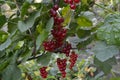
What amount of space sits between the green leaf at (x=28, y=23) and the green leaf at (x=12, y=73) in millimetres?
148

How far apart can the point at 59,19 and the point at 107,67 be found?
303mm

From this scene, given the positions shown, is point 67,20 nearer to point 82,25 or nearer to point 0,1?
point 82,25

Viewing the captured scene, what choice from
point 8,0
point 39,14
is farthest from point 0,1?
point 39,14

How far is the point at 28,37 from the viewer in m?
0.90

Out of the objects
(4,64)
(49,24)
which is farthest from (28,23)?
(4,64)

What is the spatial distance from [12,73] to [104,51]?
28 cm

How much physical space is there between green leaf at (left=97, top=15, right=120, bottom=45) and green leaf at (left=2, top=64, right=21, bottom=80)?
268 millimetres

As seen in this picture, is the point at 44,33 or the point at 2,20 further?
the point at 2,20

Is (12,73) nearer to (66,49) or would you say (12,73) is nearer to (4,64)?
(4,64)

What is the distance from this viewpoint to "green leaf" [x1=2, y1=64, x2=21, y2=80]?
2.99 feet

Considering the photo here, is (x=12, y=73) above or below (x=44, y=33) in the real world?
below

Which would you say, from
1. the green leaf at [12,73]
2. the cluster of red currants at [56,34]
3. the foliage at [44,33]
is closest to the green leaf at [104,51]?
the foliage at [44,33]

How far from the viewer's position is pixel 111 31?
2.68 ft

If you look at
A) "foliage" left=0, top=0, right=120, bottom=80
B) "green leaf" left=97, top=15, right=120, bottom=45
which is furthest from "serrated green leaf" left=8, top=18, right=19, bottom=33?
"green leaf" left=97, top=15, right=120, bottom=45
